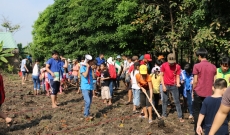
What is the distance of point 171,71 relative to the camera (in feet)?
25.5

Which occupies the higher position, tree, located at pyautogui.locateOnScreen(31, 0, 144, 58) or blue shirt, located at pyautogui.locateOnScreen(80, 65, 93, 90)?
tree, located at pyautogui.locateOnScreen(31, 0, 144, 58)

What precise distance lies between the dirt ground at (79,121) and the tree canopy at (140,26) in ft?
13.4

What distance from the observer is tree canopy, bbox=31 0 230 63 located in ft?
36.2

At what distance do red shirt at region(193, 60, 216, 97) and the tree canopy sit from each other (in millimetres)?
4919

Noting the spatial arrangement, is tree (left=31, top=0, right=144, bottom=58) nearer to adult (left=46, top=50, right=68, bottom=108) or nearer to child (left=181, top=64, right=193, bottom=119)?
adult (left=46, top=50, right=68, bottom=108)

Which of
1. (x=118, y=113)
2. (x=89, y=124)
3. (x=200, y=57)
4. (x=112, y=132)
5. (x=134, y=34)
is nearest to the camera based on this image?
(x=200, y=57)

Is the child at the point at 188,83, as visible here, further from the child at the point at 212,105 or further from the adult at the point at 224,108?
the adult at the point at 224,108

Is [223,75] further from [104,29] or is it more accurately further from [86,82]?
[104,29]

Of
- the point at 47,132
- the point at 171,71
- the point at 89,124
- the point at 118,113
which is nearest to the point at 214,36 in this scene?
the point at 171,71

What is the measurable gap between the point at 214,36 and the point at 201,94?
523cm

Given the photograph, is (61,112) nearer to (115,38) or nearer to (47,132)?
(47,132)

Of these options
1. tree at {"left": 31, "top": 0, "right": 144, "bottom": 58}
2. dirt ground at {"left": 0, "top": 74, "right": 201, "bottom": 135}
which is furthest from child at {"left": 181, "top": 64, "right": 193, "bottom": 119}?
tree at {"left": 31, "top": 0, "right": 144, "bottom": 58}

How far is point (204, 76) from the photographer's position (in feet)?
20.2

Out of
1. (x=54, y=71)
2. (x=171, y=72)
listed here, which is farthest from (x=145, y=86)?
(x=54, y=71)
